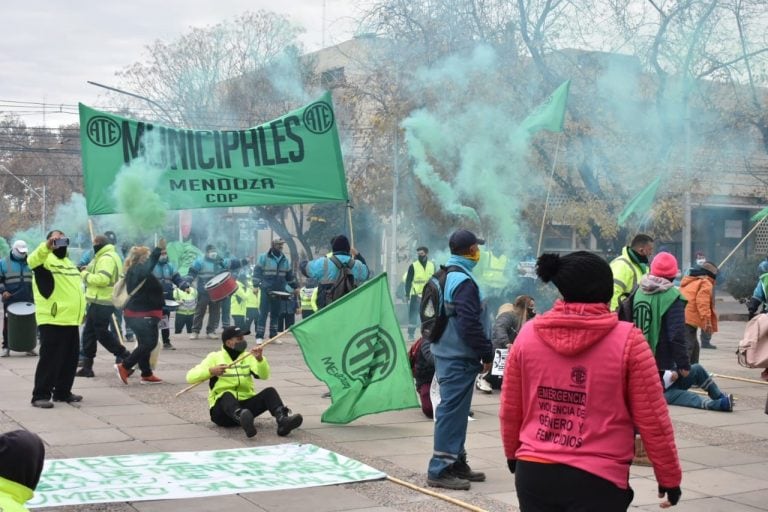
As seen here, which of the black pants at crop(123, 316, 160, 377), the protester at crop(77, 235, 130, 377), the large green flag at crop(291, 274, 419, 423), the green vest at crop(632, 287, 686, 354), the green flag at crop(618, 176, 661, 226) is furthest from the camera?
the green flag at crop(618, 176, 661, 226)

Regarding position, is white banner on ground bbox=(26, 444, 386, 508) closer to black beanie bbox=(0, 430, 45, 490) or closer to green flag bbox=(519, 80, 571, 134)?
black beanie bbox=(0, 430, 45, 490)

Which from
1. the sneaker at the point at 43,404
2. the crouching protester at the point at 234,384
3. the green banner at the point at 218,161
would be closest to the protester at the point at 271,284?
the green banner at the point at 218,161

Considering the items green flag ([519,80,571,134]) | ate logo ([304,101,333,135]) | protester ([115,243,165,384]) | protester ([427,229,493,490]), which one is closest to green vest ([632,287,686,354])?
protester ([427,229,493,490])

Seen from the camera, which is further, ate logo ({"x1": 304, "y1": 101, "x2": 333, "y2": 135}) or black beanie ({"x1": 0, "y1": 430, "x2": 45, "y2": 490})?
ate logo ({"x1": 304, "y1": 101, "x2": 333, "y2": 135})

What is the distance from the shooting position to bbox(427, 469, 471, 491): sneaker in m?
6.95

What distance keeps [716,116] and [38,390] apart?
52.8 ft

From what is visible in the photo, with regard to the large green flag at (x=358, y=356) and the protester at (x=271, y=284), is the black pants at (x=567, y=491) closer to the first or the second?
the large green flag at (x=358, y=356)

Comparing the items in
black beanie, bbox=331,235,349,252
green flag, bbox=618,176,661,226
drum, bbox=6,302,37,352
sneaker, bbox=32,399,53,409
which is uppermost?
green flag, bbox=618,176,661,226

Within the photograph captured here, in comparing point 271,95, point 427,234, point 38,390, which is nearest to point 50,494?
point 38,390

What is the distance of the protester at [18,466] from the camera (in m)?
3.44

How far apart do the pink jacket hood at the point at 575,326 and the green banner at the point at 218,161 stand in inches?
259

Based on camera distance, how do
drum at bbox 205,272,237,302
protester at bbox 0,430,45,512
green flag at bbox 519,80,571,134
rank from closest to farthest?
protester at bbox 0,430,45,512 → green flag at bbox 519,80,571,134 → drum at bbox 205,272,237,302

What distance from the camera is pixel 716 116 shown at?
21.6 m

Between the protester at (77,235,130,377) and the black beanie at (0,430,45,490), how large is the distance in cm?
872
